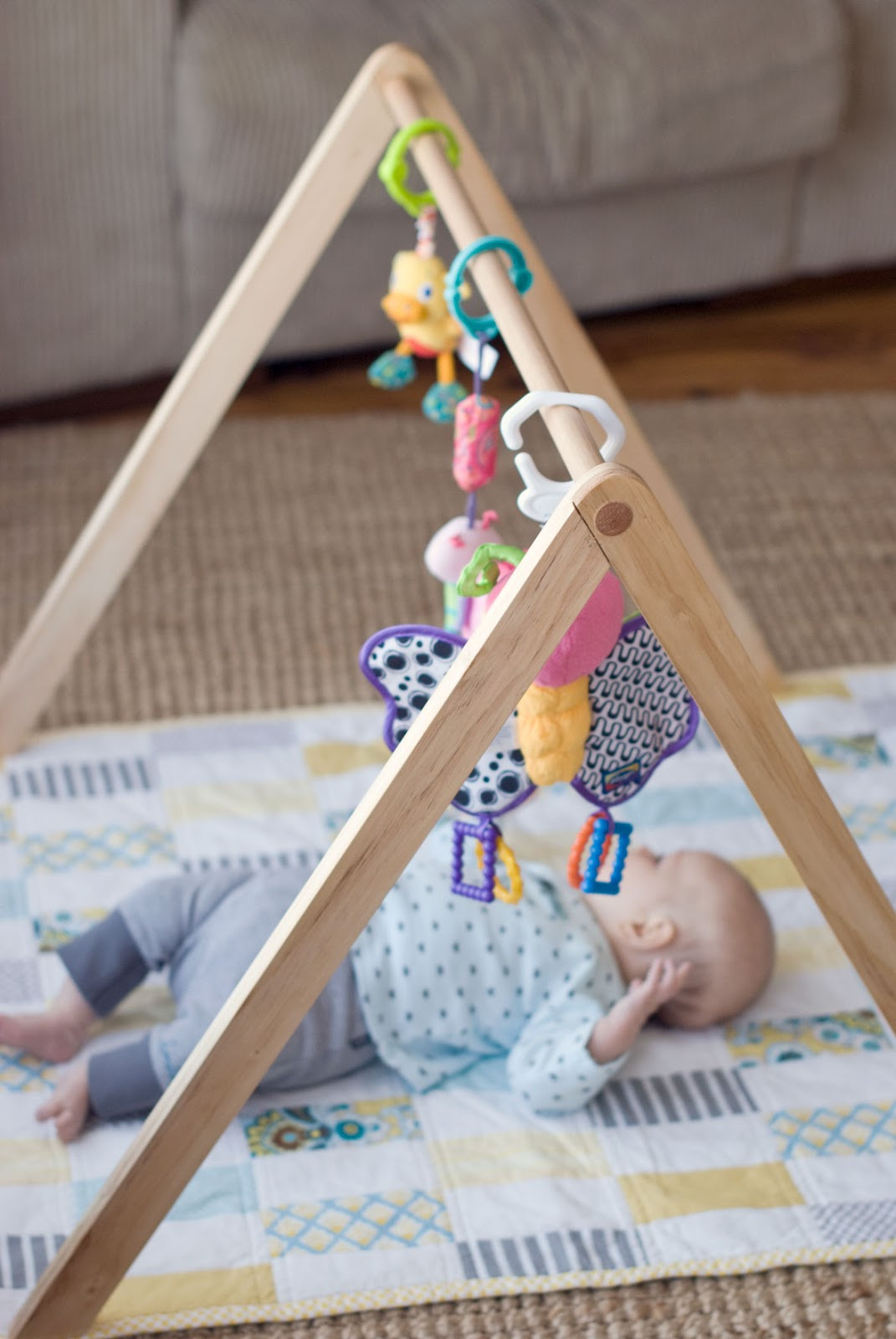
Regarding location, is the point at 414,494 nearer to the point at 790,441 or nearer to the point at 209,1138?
the point at 790,441

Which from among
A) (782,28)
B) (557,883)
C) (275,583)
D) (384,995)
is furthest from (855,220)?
(384,995)

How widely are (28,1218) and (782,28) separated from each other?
1680 millimetres

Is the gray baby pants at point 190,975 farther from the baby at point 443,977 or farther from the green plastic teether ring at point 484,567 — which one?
the green plastic teether ring at point 484,567

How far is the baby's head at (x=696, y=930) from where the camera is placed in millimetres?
1130

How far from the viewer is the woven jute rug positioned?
1517mm

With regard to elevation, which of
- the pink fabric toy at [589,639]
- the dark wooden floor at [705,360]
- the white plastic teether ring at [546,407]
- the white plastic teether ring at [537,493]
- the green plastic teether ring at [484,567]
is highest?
the dark wooden floor at [705,360]

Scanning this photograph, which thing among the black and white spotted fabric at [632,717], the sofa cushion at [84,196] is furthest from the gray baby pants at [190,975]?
the sofa cushion at [84,196]

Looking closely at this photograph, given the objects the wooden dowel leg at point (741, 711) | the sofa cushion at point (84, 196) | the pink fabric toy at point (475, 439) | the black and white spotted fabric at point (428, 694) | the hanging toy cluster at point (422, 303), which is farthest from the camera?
the sofa cushion at point (84, 196)

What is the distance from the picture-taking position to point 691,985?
1139 millimetres

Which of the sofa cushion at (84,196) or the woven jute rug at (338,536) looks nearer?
the woven jute rug at (338,536)

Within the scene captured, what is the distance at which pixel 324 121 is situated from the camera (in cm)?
176

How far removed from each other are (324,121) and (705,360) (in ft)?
2.28

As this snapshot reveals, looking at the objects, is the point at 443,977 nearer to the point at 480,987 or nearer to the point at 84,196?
the point at 480,987

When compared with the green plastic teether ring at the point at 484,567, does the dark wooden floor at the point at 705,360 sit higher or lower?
higher
